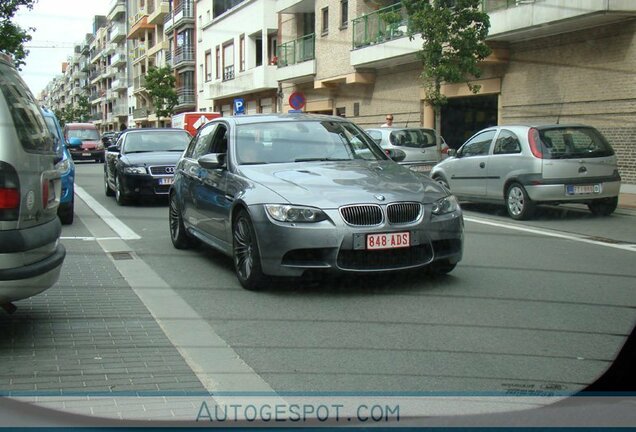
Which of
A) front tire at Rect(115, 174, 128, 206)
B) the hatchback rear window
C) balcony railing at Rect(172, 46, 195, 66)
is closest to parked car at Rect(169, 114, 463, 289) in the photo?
the hatchback rear window

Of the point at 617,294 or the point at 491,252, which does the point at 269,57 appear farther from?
the point at 617,294

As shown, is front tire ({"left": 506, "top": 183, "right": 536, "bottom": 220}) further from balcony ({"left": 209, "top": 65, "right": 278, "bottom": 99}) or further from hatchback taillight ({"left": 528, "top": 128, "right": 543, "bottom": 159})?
balcony ({"left": 209, "top": 65, "right": 278, "bottom": 99})

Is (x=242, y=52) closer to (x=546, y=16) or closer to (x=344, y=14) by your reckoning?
(x=344, y=14)

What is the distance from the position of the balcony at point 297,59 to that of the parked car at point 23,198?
24.6m

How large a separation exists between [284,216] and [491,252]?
2887 mm

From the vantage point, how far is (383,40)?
22125mm

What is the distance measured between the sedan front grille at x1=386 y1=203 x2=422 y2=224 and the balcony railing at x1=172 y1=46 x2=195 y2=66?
34.8 metres

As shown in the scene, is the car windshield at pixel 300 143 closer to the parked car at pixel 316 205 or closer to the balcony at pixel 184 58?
the parked car at pixel 316 205

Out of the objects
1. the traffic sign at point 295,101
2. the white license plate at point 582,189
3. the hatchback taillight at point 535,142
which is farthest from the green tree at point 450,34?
the white license plate at point 582,189

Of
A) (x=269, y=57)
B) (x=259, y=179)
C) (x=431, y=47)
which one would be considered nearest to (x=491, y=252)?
(x=259, y=179)

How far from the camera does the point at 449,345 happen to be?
4.00 m

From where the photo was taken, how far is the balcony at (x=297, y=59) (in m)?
28.5

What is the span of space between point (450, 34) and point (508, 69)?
2.21 metres

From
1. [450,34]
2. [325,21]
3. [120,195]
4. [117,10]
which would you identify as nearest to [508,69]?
[450,34]
